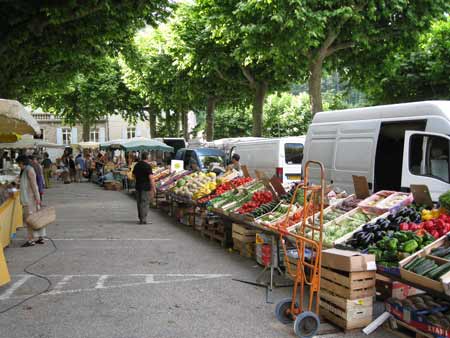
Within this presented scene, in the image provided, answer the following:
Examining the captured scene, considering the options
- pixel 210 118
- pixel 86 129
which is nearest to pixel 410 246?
pixel 210 118

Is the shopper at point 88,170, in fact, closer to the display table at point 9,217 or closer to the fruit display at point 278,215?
the display table at point 9,217

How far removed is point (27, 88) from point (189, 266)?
795 inches

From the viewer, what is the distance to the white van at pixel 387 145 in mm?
9328

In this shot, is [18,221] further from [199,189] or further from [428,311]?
[428,311]

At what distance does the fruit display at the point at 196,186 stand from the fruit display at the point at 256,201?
262cm

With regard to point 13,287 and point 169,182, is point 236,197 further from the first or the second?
point 169,182

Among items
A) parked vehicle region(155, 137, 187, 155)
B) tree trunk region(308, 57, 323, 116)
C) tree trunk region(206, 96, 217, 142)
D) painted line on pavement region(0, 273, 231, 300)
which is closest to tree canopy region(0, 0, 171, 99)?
painted line on pavement region(0, 273, 231, 300)

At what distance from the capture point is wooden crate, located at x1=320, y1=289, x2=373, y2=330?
5.57 meters

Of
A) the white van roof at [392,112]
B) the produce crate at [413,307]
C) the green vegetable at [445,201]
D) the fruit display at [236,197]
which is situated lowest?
the produce crate at [413,307]

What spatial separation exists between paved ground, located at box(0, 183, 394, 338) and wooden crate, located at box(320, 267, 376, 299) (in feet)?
1.41

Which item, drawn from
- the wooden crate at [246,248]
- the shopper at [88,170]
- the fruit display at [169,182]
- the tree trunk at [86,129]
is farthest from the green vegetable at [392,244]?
the tree trunk at [86,129]

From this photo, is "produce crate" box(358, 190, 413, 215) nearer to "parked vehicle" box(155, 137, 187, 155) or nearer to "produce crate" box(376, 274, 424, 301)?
"produce crate" box(376, 274, 424, 301)

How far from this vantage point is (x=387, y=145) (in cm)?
1064

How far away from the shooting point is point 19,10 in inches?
482
